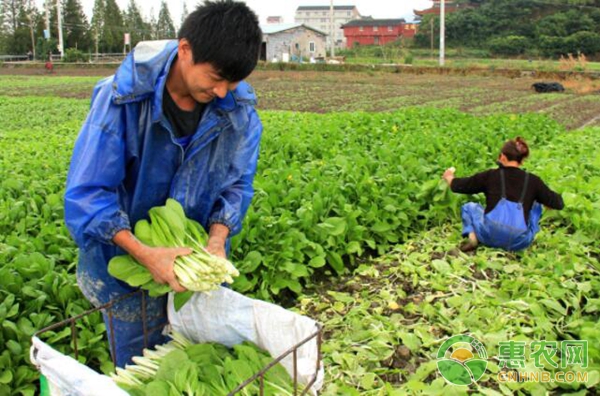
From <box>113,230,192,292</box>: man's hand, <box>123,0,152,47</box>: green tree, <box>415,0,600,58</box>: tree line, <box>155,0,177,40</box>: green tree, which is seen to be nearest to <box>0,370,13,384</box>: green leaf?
<box>113,230,192,292</box>: man's hand

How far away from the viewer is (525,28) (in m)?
66.1

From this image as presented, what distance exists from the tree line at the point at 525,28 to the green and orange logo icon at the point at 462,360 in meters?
62.0

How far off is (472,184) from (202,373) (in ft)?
10.9

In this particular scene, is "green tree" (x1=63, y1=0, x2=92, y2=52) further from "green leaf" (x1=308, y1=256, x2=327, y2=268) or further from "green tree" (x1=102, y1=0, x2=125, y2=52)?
"green leaf" (x1=308, y1=256, x2=327, y2=268)

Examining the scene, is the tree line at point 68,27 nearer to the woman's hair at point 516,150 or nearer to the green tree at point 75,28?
the green tree at point 75,28

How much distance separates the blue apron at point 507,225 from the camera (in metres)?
4.65

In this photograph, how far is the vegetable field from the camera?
3.17m

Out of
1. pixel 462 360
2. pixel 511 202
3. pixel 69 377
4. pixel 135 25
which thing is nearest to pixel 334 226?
pixel 511 202

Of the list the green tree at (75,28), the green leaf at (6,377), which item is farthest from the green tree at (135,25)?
the green leaf at (6,377)

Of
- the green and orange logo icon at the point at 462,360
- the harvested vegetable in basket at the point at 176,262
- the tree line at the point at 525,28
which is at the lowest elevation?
the green and orange logo icon at the point at 462,360

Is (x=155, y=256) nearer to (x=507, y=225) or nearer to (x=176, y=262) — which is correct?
(x=176, y=262)

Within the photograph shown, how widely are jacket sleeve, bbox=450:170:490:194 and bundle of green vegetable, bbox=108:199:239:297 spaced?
10.5ft

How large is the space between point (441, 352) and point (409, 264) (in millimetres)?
1310

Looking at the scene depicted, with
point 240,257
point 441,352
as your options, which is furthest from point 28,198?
point 441,352
